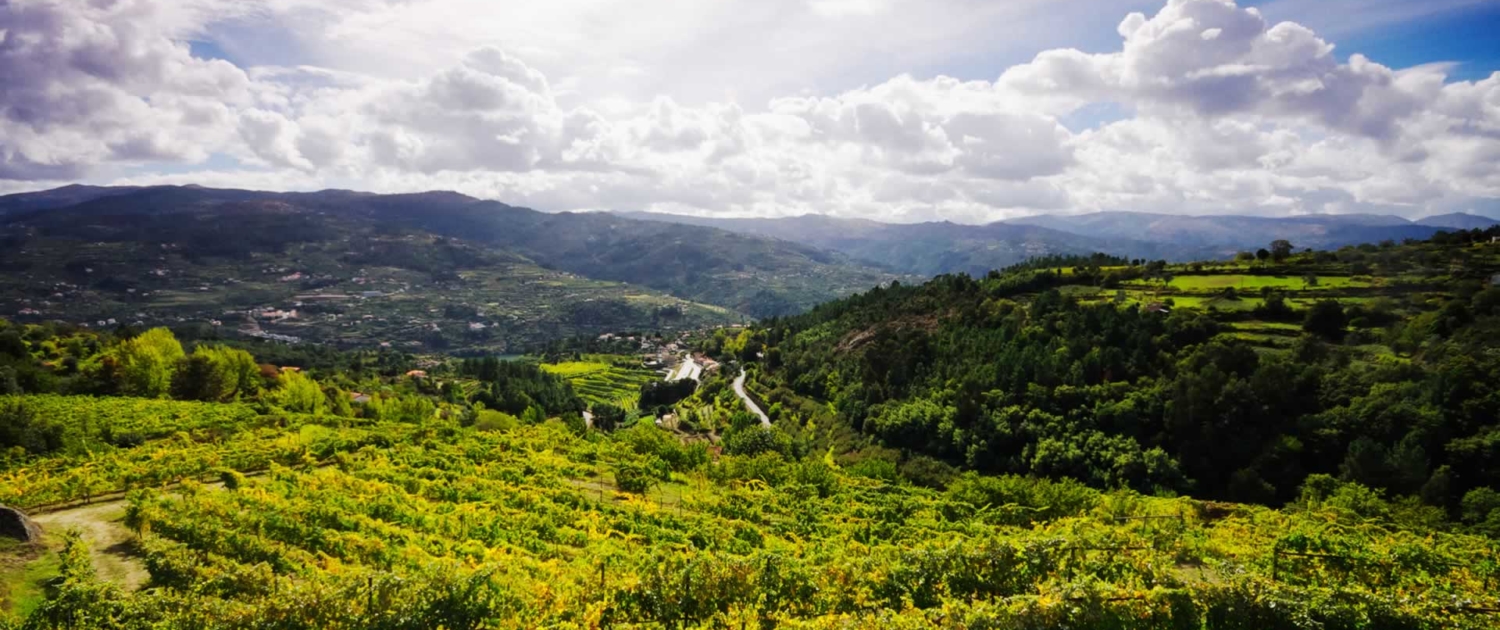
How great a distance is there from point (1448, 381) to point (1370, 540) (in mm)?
28309

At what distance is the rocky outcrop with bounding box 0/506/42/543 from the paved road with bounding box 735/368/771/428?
61.8 meters

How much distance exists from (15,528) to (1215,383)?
223ft

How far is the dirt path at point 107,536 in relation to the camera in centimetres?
1811

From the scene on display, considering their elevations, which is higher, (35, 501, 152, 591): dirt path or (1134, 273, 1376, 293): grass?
(1134, 273, 1376, 293): grass

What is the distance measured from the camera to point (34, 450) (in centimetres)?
3559

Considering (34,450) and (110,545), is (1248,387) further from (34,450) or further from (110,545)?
(34,450)

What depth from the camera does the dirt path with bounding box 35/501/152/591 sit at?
18109 mm

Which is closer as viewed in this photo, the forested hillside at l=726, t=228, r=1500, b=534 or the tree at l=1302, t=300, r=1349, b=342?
the forested hillside at l=726, t=228, r=1500, b=534

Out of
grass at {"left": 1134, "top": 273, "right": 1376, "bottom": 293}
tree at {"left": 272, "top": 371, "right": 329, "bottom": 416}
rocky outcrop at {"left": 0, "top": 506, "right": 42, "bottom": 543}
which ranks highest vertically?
grass at {"left": 1134, "top": 273, "right": 1376, "bottom": 293}

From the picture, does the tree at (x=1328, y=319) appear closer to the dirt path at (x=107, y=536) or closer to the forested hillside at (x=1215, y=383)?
the forested hillside at (x=1215, y=383)

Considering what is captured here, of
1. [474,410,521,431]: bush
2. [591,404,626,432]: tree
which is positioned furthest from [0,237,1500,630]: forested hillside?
[591,404,626,432]: tree

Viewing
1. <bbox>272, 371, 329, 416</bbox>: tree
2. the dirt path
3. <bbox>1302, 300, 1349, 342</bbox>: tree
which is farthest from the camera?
<bbox>272, 371, 329, 416</bbox>: tree

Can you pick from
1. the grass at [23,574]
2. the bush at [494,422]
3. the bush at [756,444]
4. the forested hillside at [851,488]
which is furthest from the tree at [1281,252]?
the grass at [23,574]

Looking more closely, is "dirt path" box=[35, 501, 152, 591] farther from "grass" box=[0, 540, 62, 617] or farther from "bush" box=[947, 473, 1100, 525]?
"bush" box=[947, 473, 1100, 525]
